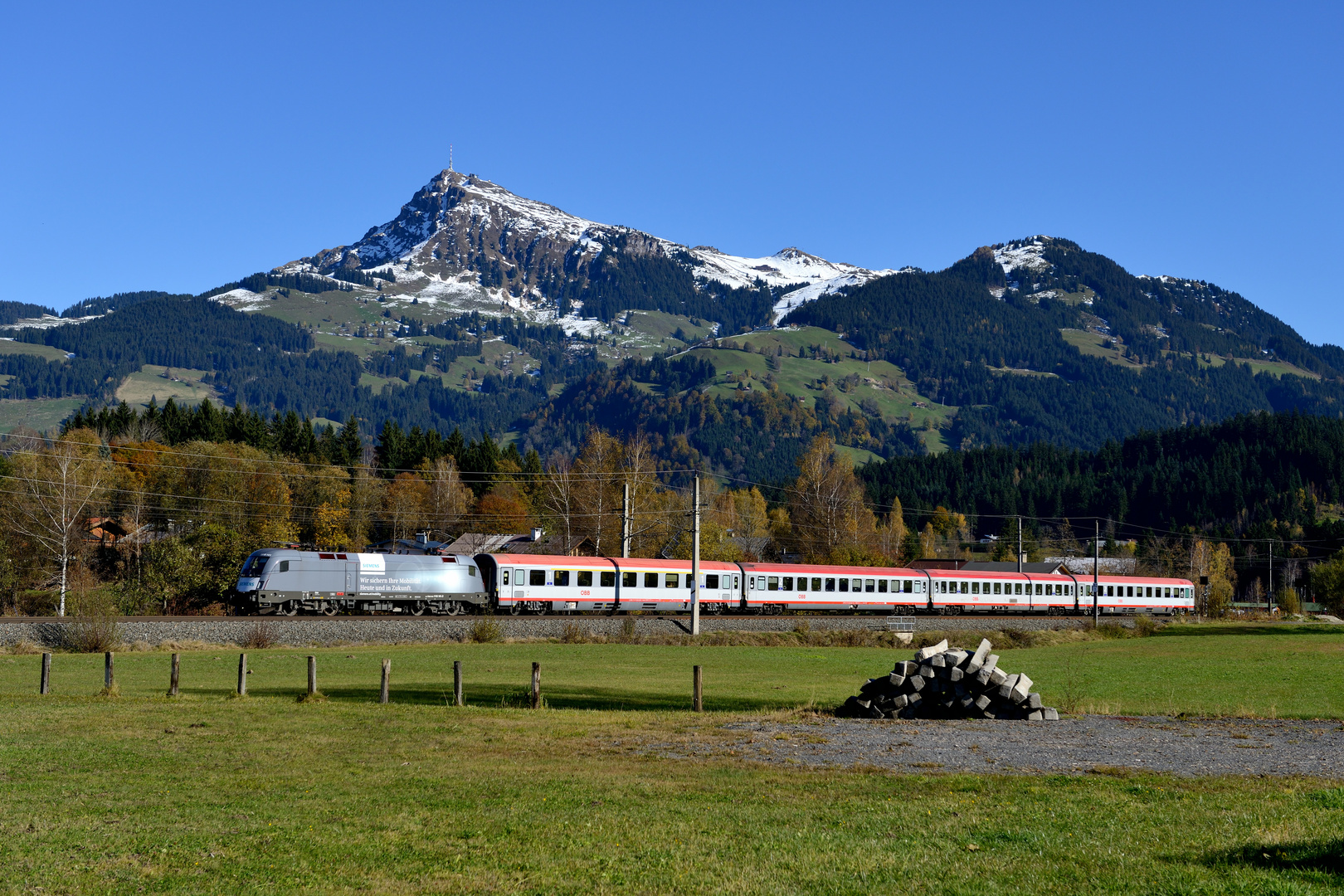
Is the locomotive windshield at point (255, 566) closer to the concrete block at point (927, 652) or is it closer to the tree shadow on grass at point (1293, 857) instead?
the concrete block at point (927, 652)

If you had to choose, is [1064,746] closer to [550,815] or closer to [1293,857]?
[1293,857]

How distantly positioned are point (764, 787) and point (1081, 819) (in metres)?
4.14

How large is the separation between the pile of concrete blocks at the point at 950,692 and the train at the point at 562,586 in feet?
98.5

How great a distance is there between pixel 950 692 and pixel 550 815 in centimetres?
1315

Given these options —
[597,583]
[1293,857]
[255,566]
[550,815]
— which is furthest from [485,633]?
[1293,857]

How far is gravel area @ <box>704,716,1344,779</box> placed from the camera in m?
16.5

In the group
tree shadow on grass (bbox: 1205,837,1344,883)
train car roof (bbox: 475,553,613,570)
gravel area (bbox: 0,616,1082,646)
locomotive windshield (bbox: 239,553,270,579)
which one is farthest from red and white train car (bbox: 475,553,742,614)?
tree shadow on grass (bbox: 1205,837,1344,883)

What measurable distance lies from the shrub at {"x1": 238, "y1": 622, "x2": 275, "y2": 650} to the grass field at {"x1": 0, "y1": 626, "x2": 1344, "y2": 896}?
65.6ft

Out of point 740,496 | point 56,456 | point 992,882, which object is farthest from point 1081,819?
point 740,496

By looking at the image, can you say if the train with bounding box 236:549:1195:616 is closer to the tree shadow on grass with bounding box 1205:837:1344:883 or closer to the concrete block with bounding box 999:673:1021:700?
the concrete block with bounding box 999:673:1021:700

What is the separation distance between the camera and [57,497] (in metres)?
72.0

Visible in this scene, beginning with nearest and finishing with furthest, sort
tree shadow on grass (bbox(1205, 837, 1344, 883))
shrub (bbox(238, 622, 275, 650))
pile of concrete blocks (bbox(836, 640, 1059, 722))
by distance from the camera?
1. tree shadow on grass (bbox(1205, 837, 1344, 883))
2. pile of concrete blocks (bbox(836, 640, 1059, 722))
3. shrub (bbox(238, 622, 275, 650))

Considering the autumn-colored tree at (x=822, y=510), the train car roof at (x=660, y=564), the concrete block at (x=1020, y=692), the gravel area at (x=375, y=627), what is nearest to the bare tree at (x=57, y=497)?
the gravel area at (x=375, y=627)

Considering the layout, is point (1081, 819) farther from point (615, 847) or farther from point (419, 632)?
point (419, 632)
